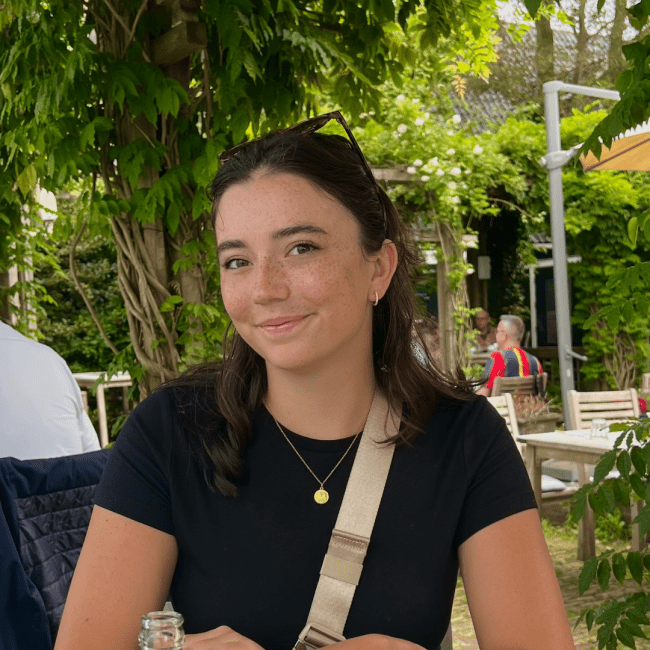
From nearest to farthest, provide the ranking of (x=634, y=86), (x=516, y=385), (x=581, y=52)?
(x=634, y=86), (x=516, y=385), (x=581, y=52)

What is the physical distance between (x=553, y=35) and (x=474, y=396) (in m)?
16.7

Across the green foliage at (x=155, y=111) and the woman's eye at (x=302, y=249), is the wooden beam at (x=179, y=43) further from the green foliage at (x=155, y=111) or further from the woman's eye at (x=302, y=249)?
the woman's eye at (x=302, y=249)

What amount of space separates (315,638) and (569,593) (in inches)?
152

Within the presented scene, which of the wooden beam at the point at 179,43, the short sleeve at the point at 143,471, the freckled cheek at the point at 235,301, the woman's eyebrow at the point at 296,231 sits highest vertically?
the wooden beam at the point at 179,43

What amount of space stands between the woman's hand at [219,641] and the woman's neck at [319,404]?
1.20ft

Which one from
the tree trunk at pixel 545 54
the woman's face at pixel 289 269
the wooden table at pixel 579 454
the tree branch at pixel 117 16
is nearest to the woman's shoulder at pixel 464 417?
the woman's face at pixel 289 269

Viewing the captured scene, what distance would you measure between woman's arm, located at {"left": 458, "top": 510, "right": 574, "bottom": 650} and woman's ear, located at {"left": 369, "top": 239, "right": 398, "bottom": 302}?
46 cm

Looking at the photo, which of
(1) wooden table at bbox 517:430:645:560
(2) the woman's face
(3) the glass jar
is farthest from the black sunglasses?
(1) wooden table at bbox 517:430:645:560

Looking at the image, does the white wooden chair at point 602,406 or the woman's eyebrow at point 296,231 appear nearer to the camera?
the woman's eyebrow at point 296,231

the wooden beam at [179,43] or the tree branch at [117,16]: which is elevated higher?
the tree branch at [117,16]

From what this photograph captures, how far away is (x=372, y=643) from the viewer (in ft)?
4.04

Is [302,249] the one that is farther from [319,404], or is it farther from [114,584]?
[114,584]

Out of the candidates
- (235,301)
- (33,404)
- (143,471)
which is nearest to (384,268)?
(235,301)

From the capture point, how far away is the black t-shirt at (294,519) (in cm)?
138
